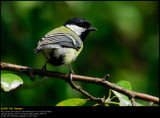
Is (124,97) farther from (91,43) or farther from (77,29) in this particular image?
(91,43)

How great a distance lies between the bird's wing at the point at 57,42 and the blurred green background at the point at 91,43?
0.31 metres

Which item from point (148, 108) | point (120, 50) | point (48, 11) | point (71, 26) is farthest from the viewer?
point (120, 50)

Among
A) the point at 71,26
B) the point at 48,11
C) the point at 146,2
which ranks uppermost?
the point at 146,2

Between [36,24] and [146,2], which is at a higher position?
[146,2]

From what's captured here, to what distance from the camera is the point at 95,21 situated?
10.3ft

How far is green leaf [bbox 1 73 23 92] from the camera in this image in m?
1.52

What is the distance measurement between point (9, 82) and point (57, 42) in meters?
0.76

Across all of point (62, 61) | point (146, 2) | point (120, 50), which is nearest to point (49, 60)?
point (62, 61)

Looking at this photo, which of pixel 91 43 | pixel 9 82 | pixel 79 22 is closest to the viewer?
pixel 9 82

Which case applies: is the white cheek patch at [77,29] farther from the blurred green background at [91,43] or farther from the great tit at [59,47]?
the blurred green background at [91,43]

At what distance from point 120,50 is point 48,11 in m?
0.86

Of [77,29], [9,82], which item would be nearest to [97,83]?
[9,82]

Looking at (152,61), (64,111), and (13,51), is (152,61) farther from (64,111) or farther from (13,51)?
(64,111)

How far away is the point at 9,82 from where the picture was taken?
155 centimetres
